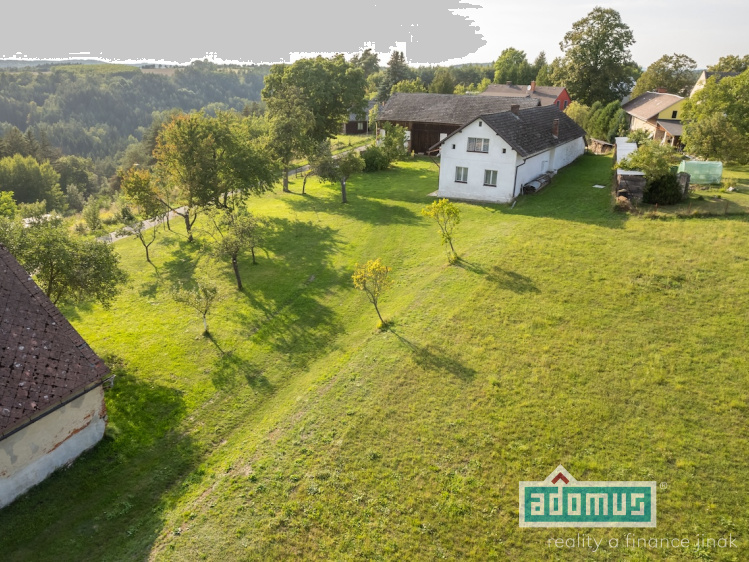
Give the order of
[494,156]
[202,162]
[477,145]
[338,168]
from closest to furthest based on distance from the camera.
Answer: [202,162] < [494,156] < [477,145] < [338,168]

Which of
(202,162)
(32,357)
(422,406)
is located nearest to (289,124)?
(202,162)

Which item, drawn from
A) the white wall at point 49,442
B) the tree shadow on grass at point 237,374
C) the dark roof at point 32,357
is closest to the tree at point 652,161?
the tree shadow on grass at point 237,374

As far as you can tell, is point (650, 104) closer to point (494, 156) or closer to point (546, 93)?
point (546, 93)

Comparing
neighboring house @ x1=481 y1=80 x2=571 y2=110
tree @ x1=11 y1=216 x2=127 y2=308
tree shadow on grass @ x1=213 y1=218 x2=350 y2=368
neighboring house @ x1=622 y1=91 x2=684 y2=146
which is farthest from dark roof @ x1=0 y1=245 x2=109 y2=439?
neighboring house @ x1=481 y1=80 x2=571 y2=110

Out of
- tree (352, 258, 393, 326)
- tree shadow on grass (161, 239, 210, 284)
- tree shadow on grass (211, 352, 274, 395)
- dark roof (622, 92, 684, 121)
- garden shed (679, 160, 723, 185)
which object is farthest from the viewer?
dark roof (622, 92, 684, 121)

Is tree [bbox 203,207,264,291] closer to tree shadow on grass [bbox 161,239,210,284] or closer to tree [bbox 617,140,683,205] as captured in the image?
tree shadow on grass [bbox 161,239,210,284]

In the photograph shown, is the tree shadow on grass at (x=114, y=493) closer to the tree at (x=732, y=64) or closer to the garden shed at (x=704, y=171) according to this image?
the garden shed at (x=704, y=171)
